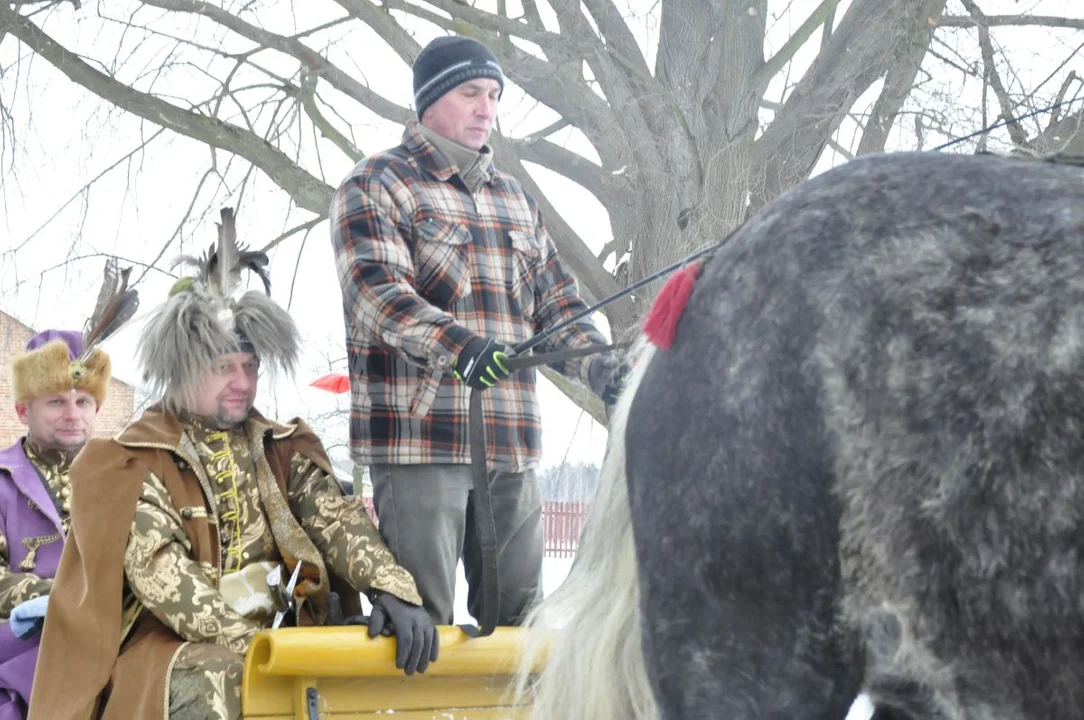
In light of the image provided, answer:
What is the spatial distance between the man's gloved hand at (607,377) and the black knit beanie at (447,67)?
2.35 feet

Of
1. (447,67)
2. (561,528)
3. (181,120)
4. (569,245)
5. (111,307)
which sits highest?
(181,120)

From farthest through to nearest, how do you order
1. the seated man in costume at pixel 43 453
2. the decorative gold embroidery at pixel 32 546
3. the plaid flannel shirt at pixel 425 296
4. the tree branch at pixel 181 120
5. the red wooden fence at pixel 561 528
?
the red wooden fence at pixel 561 528 < the tree branch at pixel 181 120 < the decorative gold embroidery at pixel 32 546 < the seated man in costume at pixel 43 453 < the plaid flannel shirt at pixel 425 296

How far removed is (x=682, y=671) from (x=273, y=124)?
6336 mm

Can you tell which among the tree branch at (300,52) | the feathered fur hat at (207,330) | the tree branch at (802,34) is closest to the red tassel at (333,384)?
the feathered fur hat at (207,330)

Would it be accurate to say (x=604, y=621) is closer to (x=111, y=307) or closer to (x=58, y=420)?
(x=111, y=307)

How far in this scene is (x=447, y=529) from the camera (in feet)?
8.59

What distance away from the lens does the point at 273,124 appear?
7.10m

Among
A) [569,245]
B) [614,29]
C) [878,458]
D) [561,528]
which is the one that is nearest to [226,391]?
[878,458]

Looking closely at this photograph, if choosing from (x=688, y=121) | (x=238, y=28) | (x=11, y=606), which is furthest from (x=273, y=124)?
(x=11, y=606)

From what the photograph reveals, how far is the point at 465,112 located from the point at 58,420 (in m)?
1.58

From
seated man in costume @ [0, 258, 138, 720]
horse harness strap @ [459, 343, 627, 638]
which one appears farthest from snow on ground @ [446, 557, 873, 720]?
seated man in costume @ [0, 258, 138, 720]

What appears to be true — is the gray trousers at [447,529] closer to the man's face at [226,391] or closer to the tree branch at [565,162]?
the man's face at [226,391]

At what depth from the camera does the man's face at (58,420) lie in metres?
3.43

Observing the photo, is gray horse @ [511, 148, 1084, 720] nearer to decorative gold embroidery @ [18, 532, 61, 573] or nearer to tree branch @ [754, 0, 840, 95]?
decorative gold embroidery @ [18, 532, 61, 573]
